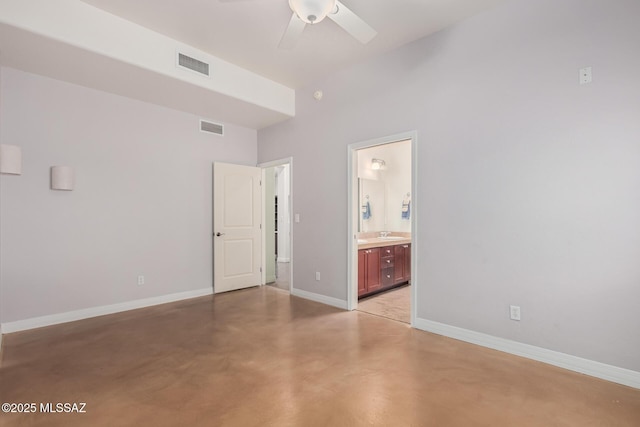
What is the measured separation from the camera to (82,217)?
3742mm

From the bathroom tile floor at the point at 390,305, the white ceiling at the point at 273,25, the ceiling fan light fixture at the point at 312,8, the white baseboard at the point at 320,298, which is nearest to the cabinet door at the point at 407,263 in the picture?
the bathroom tile floor at the point at 390,305

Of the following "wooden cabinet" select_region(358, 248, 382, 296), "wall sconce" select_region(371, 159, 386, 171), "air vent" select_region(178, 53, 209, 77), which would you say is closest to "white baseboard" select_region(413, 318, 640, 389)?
"wooden cabinet" select_region(358, 248, 382, 296)

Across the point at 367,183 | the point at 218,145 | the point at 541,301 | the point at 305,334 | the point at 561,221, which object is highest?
the point at 218,145

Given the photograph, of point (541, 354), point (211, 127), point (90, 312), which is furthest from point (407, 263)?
point (90, 312)

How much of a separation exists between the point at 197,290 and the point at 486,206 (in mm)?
4130

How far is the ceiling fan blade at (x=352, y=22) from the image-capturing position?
231cm

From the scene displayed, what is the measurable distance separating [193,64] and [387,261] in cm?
387

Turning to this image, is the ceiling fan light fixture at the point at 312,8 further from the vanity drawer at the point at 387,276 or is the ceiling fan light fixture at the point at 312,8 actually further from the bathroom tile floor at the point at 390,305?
the vanity drawer at the point at 387,276

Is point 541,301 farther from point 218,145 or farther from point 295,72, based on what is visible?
point 218,145

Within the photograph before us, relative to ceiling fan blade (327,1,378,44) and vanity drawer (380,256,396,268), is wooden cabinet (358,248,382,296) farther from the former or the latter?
ceiling fan blade (327,1,378,44)

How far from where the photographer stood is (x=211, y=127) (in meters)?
4.95

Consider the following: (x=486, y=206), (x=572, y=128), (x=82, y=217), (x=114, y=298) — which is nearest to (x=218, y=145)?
(x=82, y=217)

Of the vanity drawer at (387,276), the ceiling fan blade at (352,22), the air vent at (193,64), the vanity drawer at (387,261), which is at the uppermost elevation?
the air vent at (193,64)

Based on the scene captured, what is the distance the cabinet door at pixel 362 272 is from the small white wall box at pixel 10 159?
403cm
